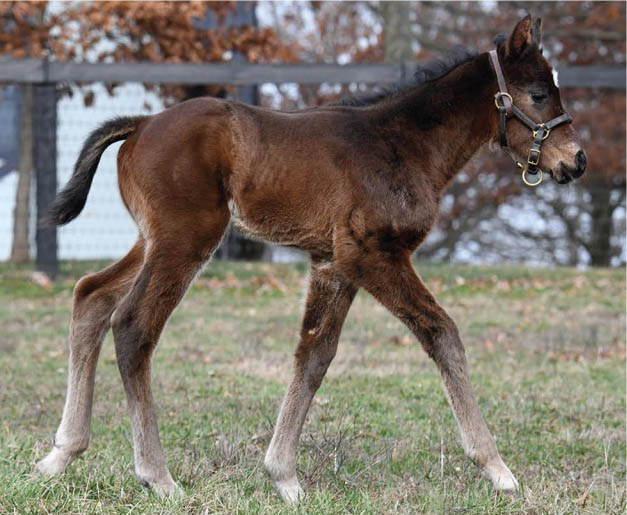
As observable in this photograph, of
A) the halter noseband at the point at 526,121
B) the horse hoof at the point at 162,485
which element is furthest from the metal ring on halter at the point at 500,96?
the horse hoof at the point at 162,485

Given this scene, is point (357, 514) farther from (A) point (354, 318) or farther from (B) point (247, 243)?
(B) point (247, 243)

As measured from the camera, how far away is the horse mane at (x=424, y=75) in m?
4.27

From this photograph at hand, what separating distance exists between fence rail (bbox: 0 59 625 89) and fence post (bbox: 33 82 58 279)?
0.24 m

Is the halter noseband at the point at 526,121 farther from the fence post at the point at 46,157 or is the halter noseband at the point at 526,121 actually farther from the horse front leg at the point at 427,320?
the fence post at the point at 46,157

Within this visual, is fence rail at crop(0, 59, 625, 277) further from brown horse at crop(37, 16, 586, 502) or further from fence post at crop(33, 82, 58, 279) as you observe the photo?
brown horse at crop(37, 16, 586, 502)

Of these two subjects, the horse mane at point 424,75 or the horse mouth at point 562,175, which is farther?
the horse mane at point 424,75

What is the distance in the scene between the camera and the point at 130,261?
415 cm

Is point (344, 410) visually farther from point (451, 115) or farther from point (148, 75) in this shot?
point (148, 75)

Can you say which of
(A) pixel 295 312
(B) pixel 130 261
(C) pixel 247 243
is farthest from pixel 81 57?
(B) pixel 130 261

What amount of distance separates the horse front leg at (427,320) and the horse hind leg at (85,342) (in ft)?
3.78

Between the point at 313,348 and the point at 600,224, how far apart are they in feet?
45.6

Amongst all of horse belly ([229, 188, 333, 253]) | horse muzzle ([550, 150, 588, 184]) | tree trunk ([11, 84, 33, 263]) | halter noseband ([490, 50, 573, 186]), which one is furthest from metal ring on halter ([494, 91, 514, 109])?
tree trunk ([11, 84, 33, 263])

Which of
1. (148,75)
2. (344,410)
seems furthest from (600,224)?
(344,410)

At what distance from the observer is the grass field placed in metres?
3.59
